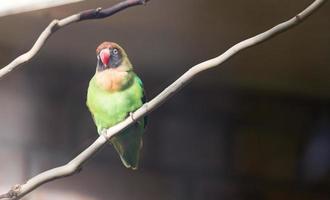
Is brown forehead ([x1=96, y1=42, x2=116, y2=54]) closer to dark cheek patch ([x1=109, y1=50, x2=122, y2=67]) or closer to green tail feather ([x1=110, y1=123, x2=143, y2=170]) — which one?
dark cheek patch ([x1=109, y1=50, x2=122, y2=67])

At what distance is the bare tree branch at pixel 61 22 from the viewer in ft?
3.96

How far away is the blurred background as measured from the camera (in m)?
0.98

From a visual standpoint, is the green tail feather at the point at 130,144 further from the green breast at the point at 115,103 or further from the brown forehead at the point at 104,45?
the brown forehead at the point at 104,45

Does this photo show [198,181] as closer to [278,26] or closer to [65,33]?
[278,26]

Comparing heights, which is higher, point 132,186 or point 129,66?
point 129,66

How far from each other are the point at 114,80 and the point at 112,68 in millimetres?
33

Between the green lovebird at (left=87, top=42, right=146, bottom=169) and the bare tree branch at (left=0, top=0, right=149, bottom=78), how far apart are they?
98 mm

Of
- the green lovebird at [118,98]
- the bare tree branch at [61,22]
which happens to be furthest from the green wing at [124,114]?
the bare tree branch at [61,22]

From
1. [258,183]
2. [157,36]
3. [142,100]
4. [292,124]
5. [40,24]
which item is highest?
[40,24]

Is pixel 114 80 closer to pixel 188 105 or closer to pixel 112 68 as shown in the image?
pixel 112 68

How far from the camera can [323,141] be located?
972 mm

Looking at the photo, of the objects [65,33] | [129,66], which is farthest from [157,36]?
[65,33]

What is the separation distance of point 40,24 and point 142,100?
36 centimetres

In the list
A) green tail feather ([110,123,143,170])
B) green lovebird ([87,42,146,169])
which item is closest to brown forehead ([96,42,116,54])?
green lovebird ([87,42,146,169])
